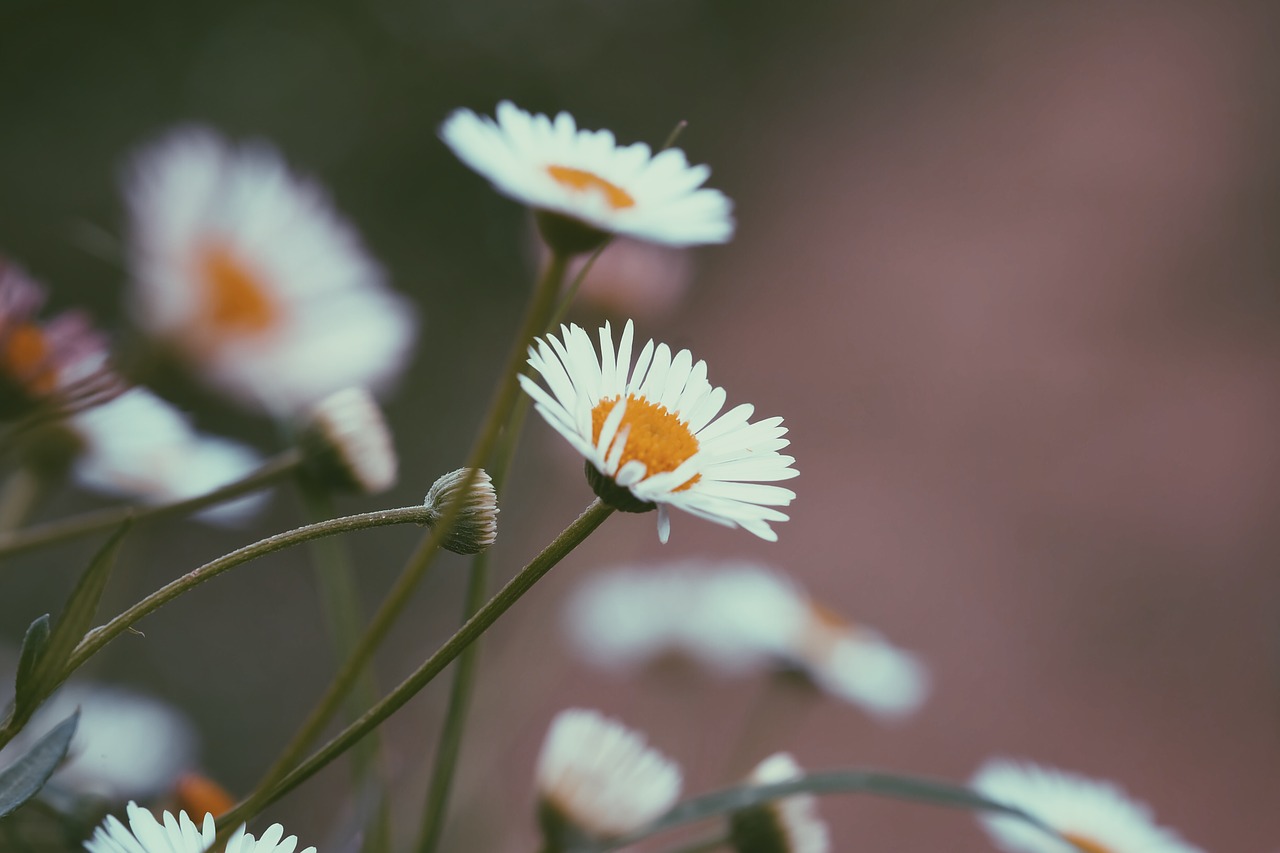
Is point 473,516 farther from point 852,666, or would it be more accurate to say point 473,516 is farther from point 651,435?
point 852,666

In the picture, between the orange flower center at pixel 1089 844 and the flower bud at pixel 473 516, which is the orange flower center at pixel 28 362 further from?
the orange flower center at pixel 1089 844

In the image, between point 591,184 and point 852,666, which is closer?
point 591,184

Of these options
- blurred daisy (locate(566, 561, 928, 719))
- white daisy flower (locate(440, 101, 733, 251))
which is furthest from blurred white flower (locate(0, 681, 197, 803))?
blurred daisy (locate(566, 561, 928, 719))

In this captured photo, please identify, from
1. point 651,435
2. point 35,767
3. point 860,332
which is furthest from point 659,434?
point 860,332

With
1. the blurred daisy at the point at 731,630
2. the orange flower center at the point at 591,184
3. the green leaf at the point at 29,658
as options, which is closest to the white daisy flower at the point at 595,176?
the orange flower center at the point at 591,184

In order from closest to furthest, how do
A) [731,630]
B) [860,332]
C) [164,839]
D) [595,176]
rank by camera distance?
1. [164,839]
2. [595,176]
3. [731,630]
4. [860,332]

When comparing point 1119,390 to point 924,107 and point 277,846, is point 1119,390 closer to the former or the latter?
point 924,107

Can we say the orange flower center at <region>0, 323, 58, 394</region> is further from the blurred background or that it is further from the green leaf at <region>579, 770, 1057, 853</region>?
the blurred background
